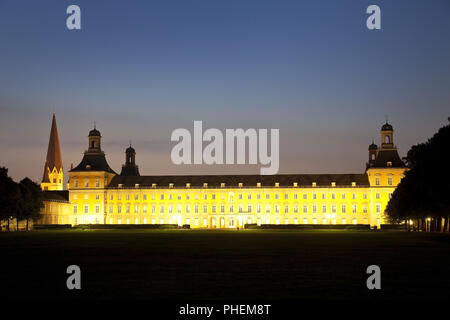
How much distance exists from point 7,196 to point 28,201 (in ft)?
41.4

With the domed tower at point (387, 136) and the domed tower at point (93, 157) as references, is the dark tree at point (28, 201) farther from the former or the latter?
the domed tower at point (387, 136)

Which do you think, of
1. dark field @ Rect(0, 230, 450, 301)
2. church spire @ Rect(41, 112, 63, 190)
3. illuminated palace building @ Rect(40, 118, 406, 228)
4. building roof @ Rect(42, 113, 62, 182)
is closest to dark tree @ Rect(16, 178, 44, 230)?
illuminated palace building @ Rect(40, 118, 406, 228)

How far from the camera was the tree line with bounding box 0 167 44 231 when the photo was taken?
6944 cm

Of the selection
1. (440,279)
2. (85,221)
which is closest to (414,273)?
(440,279)

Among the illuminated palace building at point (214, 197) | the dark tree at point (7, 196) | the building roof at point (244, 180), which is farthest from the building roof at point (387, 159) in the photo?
the dark tree at point (7, 196)

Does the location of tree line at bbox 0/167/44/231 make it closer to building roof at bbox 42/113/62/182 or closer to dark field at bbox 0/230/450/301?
dark field at bbox 0/230/450/301

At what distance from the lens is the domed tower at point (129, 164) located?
13862 centimetres

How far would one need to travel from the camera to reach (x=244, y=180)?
12556 centimetres

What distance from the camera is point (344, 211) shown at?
397 feet

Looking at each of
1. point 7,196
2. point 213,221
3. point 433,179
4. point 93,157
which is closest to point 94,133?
point 93,157

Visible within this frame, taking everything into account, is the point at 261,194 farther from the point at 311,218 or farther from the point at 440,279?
the point at 440,279

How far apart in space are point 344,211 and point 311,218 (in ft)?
22.3

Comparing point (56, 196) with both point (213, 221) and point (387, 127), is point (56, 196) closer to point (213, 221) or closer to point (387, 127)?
point (213, 221)

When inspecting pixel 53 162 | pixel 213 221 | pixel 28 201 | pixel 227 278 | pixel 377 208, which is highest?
pixel 53 162
